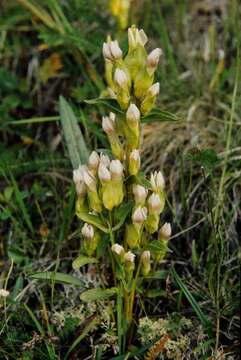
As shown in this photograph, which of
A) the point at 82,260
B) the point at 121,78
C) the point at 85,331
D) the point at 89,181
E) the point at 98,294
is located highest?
the point at 121,78

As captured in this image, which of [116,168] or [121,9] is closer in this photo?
[116,168]

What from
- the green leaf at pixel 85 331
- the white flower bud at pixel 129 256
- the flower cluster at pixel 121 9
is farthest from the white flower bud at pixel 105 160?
the flower cluster at pixel 121 9

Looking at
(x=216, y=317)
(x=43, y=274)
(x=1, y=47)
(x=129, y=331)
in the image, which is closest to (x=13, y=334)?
(x=43, y=274)

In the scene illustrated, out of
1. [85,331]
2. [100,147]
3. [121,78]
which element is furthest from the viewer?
[100,147]

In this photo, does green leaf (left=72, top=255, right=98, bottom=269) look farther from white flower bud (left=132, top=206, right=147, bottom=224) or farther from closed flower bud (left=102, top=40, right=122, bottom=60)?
closed flower bud (left=102, top=40, right=122, bottom=60)

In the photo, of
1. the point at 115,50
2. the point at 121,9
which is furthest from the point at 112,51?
the point at 121,9

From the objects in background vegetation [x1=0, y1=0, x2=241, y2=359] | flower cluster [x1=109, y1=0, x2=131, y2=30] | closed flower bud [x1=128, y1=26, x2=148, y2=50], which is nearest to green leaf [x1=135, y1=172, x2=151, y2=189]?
background vegetation [x1=0, y1=0, x2=241, y2=359]

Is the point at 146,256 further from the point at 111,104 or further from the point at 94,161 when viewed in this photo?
the point at 111,104
